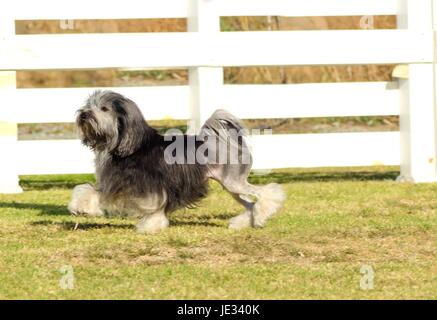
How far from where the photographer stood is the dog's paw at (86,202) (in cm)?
841

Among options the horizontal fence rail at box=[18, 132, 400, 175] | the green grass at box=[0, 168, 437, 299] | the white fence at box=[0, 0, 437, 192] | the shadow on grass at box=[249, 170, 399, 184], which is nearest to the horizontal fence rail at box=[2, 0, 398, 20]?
the white fence at box=[0, 0, 437, 192]

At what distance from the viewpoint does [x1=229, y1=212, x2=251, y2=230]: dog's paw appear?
8.41m

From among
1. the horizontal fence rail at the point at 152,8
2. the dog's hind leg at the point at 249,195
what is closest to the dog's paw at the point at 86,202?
the dog's hind leg at the point at 249,195

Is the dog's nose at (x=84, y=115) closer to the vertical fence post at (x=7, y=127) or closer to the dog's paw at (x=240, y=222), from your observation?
the dog's paw at (x=240, y=222)

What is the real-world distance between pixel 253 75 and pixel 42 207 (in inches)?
384

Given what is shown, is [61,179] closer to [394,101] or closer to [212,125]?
[394,101]

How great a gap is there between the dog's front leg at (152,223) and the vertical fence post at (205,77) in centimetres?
281

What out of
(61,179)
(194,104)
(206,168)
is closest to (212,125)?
(206,168)

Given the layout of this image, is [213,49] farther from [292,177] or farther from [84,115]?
[84,115]

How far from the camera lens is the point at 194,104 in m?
11.1

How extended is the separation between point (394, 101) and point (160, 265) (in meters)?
5.31

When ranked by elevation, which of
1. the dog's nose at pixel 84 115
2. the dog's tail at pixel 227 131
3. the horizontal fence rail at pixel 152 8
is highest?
the horizontal fence rail at pixel 152 8

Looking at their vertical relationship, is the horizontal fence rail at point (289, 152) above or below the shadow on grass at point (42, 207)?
above

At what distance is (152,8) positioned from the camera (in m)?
11.2
